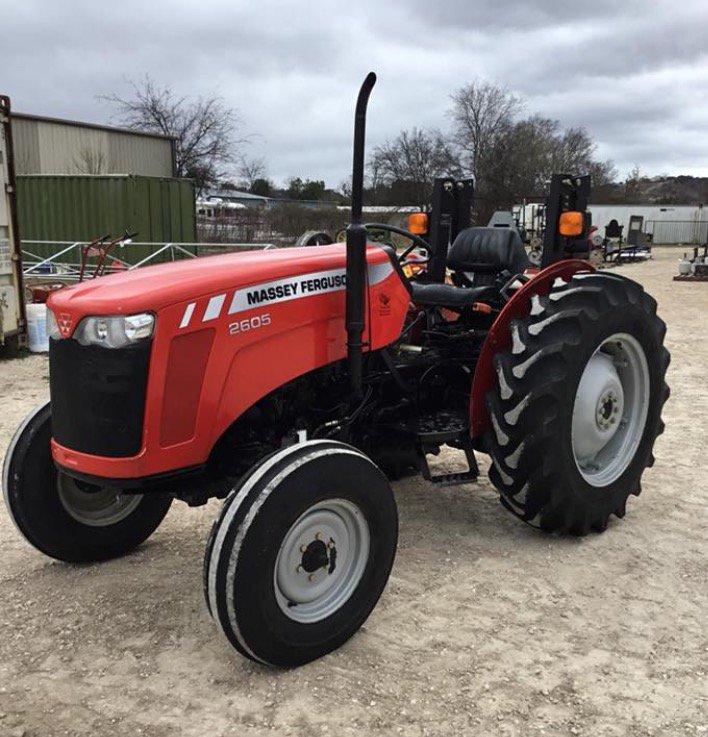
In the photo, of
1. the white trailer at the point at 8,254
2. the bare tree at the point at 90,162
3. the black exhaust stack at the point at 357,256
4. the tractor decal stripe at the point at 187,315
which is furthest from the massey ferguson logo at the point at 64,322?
the bare tree at the point at 90,162

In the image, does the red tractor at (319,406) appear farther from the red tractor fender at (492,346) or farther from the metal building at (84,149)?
the metal building at (84,149)

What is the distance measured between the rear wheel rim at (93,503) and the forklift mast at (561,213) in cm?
246

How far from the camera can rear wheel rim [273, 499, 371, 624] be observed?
8.46 ft

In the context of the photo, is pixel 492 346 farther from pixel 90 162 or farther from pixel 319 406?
pixel 90 162

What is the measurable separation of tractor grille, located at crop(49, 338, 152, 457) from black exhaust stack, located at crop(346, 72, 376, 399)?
2.65 ft

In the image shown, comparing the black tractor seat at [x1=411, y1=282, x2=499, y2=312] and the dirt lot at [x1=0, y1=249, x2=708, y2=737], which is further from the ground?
the black tractor seat at [x1=411, y1=282, x2=499, y2=312]

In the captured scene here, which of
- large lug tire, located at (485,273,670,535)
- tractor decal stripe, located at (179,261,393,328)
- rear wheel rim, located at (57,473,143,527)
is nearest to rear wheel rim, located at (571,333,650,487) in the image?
large lug tire, located at (485,273,670,535)

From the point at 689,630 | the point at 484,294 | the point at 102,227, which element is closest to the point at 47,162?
the point at 102,227

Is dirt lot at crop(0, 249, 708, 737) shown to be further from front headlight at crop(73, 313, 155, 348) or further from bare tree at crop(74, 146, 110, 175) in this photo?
bare tree at crop(74, 146, 110, 175)

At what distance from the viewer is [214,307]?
2.64 metres

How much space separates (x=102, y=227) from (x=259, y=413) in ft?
57.5

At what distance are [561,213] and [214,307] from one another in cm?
220

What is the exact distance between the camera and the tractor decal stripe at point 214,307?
8.60 ft

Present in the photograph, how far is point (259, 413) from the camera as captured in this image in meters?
3.06
